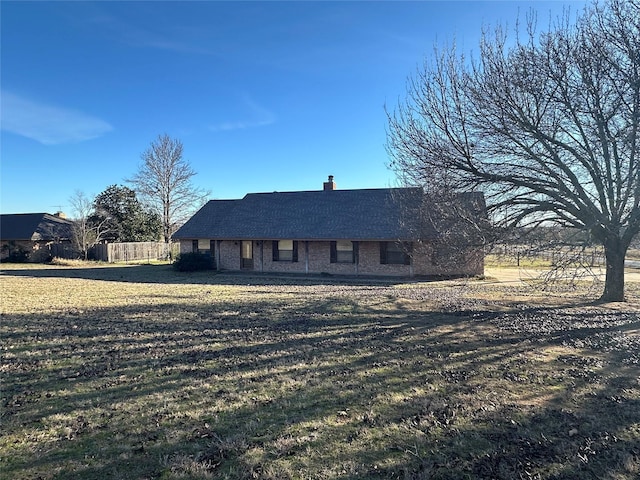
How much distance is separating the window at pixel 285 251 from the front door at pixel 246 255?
191 centimetres

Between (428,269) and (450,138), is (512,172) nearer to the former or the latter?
(450,138)

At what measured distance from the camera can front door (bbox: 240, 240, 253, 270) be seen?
24.8m

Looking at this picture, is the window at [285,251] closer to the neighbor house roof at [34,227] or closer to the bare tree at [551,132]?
the bare tree at [551,132]

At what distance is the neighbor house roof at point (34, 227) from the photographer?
36156mm

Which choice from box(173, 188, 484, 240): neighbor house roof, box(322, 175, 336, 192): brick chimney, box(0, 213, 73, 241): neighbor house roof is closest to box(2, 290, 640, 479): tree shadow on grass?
box(173, 188, 484, 240): neighbor house roof

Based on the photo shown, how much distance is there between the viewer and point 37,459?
11.6 feet

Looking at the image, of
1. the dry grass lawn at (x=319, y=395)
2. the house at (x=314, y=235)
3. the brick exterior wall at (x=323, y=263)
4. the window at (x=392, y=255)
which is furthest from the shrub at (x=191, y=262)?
the dry grass lawn at (x=319, y=395)

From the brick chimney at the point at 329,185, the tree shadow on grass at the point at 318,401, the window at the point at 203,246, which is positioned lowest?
the tree shadow on grass at the point at 318,401

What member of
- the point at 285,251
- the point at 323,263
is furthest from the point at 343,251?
the point at 285,251

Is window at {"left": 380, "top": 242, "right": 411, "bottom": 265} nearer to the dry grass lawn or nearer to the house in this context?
the house

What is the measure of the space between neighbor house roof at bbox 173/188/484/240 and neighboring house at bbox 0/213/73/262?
57.1 feet

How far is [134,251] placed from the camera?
3597 centimetres

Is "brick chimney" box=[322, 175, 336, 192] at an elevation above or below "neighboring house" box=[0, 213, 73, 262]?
above

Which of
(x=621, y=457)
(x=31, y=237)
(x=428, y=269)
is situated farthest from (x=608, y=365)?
(x=31, y=237)
